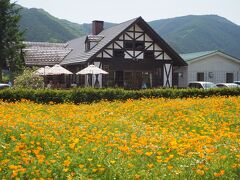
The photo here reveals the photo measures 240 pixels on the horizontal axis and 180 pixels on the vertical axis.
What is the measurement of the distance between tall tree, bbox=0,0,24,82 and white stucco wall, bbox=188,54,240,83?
18814 millimetres

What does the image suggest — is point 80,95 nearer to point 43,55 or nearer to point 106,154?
point 106,154

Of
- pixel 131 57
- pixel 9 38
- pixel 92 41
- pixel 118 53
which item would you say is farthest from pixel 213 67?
pixel 9 38

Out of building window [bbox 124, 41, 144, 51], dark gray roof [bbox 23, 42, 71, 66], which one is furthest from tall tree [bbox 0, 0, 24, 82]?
building window [bbox 124, 41, 144, 51]

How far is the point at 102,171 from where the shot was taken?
6246mm

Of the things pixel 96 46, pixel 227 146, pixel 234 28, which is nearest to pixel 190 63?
pixel 96 46

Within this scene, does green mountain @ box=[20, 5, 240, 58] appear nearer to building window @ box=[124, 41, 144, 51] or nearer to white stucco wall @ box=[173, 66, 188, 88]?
white stucco wall @ box=[173, 66, 188, 88]

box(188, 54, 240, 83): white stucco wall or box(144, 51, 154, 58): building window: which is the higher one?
box(144, 51, 154, 58): building window

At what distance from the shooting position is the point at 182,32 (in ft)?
519

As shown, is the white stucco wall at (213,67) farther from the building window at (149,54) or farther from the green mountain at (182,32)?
the green mountain at (182,32)

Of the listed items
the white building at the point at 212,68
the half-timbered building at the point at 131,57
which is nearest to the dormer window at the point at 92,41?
the half-timbered building at the point at 131,57

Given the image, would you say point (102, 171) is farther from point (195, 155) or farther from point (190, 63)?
point (190, 63)

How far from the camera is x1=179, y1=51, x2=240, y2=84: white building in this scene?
1725 inches

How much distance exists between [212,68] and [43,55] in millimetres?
19009

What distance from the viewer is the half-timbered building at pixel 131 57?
110 feet
